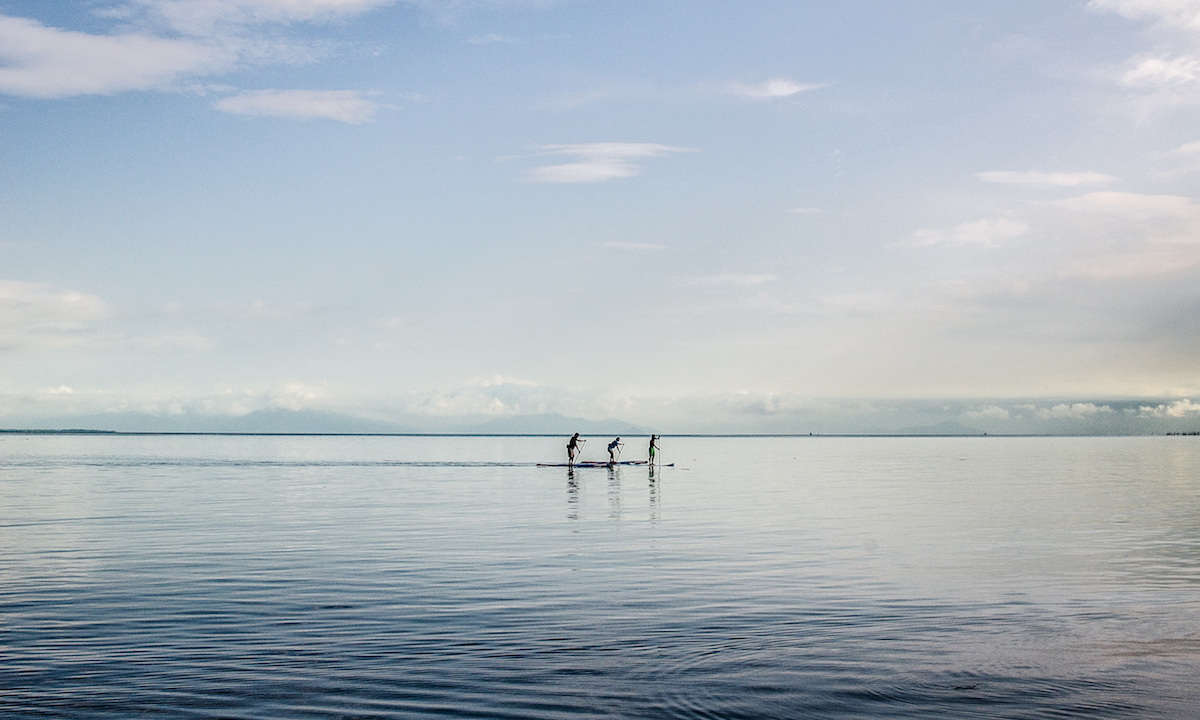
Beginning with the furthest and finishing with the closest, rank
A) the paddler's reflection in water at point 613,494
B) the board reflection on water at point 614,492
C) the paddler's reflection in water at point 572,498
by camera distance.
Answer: the board reflection on water at point 614,492, the paddler's reflection in water at point 613,494, the paddler's reflection in water at point 572,498

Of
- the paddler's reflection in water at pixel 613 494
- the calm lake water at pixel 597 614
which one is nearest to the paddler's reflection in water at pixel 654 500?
the calm lake water at pixel 597 614

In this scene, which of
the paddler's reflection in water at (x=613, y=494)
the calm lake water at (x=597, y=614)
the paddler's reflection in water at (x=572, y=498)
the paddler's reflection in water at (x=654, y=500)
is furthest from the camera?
the paddler's reflection in water at (x=613, y=494)

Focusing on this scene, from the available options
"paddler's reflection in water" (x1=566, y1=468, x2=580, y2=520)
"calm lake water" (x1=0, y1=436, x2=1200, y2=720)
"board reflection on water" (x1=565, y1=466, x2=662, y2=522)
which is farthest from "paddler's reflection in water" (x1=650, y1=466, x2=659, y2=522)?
"paddler's reflection in water" (x1=566, y1=468, x2=580, y2=520)

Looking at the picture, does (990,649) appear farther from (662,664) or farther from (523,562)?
(523,562)

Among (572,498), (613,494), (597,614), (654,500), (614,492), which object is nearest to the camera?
(597,614)

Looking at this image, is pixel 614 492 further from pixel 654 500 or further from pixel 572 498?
pixel 654 500

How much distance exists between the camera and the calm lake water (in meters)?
11.6

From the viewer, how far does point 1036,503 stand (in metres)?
44.4

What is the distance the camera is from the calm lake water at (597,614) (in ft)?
38.0

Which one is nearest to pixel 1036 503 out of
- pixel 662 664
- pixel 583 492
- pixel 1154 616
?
pixel 583 492

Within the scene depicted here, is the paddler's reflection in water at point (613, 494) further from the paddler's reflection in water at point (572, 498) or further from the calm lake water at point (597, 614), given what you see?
the paddler's reflection in water at point (572, 498)

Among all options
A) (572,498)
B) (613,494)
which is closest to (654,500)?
(572,498)

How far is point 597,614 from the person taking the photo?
55.3 feet

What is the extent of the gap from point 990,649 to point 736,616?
4312 mm
